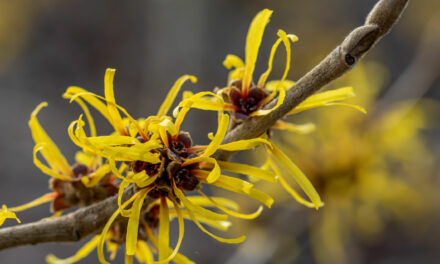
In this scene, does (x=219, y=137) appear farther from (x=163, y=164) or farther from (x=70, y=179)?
(x=70, y=179)

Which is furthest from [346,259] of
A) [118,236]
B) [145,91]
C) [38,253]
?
[145,91]

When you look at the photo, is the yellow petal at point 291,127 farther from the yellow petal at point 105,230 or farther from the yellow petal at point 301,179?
the yellow petal at point 105,230

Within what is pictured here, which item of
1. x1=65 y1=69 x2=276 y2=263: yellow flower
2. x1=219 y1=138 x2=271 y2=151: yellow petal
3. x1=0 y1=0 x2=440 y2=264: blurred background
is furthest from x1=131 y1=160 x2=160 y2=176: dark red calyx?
x1=0 y1=0 x2=440 y2=264: blurred background

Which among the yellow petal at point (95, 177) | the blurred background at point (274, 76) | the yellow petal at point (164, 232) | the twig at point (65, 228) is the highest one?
the yellow petal at point (95, 177)

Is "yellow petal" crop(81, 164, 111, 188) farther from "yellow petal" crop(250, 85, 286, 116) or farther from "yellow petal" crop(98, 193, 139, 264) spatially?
"yellow petal" crop(250, 85, 286, 116)

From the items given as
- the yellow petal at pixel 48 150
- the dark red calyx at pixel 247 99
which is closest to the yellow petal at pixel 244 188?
the dark red calyx at pixel 247 99

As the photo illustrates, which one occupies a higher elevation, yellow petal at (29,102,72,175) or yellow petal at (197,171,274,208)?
yellow petal at (29,102,72,175)

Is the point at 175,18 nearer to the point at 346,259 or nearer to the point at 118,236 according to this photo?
the point at 346,259
